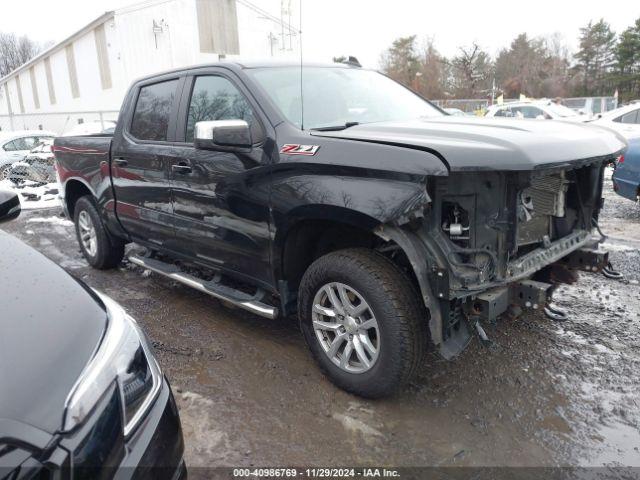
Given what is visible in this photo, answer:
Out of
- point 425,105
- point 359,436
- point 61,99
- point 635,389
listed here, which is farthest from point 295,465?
point 61,99

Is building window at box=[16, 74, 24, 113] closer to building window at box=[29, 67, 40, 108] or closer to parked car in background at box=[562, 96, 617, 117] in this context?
building window at box=[29, 67, 40, 108]

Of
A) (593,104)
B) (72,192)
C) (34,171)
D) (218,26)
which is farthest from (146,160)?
(593,104)

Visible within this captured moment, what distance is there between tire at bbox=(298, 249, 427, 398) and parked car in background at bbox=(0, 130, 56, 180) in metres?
12.9

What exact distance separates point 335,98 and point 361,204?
1296 millimetres

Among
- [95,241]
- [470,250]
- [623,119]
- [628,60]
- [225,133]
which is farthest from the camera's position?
[628,60]

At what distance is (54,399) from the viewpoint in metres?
1.43

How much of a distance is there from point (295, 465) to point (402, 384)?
729 millimetres

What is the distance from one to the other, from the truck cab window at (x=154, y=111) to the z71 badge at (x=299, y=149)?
4.93 feet

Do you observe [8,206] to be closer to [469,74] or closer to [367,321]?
[367,321]

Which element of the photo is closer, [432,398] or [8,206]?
[8,206]

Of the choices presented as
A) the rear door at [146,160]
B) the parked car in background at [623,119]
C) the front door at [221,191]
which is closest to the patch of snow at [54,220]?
the rear door at [146,160]

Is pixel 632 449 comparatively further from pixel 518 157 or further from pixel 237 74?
pixel 237 74

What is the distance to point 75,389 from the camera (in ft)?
4.89

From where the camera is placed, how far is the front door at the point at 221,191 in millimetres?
3238
